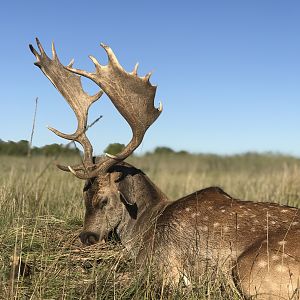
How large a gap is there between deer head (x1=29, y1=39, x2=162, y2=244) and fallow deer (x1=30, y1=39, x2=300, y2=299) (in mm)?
11

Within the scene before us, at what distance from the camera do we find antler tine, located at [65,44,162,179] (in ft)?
20.6

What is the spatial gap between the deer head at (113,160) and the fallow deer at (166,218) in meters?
0.01

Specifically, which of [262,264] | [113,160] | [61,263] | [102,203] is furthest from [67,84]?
[262,264]

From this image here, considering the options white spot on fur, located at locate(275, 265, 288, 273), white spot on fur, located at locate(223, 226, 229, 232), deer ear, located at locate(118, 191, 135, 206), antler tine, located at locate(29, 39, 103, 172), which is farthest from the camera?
antler tine, located at locate(29, 39, 103, 172)

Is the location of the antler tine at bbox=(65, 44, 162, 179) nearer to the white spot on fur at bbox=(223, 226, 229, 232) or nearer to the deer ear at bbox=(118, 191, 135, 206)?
the deer ear at bbox=(118, 191, 135, 206)

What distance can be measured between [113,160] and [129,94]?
2.46 ft

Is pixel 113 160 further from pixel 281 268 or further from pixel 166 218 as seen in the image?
pixel 281 268

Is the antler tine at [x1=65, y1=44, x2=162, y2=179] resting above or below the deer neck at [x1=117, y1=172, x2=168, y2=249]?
above

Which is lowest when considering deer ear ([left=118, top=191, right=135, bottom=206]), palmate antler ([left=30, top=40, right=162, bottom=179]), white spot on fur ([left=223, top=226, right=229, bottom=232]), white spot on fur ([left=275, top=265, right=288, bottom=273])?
white spot on fur ([left=275, top=265, right=288, bottom=273])

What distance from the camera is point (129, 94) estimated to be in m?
6.32

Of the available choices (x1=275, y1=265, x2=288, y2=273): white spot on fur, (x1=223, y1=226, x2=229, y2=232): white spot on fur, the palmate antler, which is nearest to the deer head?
the palmate antler

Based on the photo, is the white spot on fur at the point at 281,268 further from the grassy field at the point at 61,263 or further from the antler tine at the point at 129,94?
the antler tine at the point at 129,94

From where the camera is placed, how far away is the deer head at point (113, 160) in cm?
616

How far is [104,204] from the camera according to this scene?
6.18 metres
